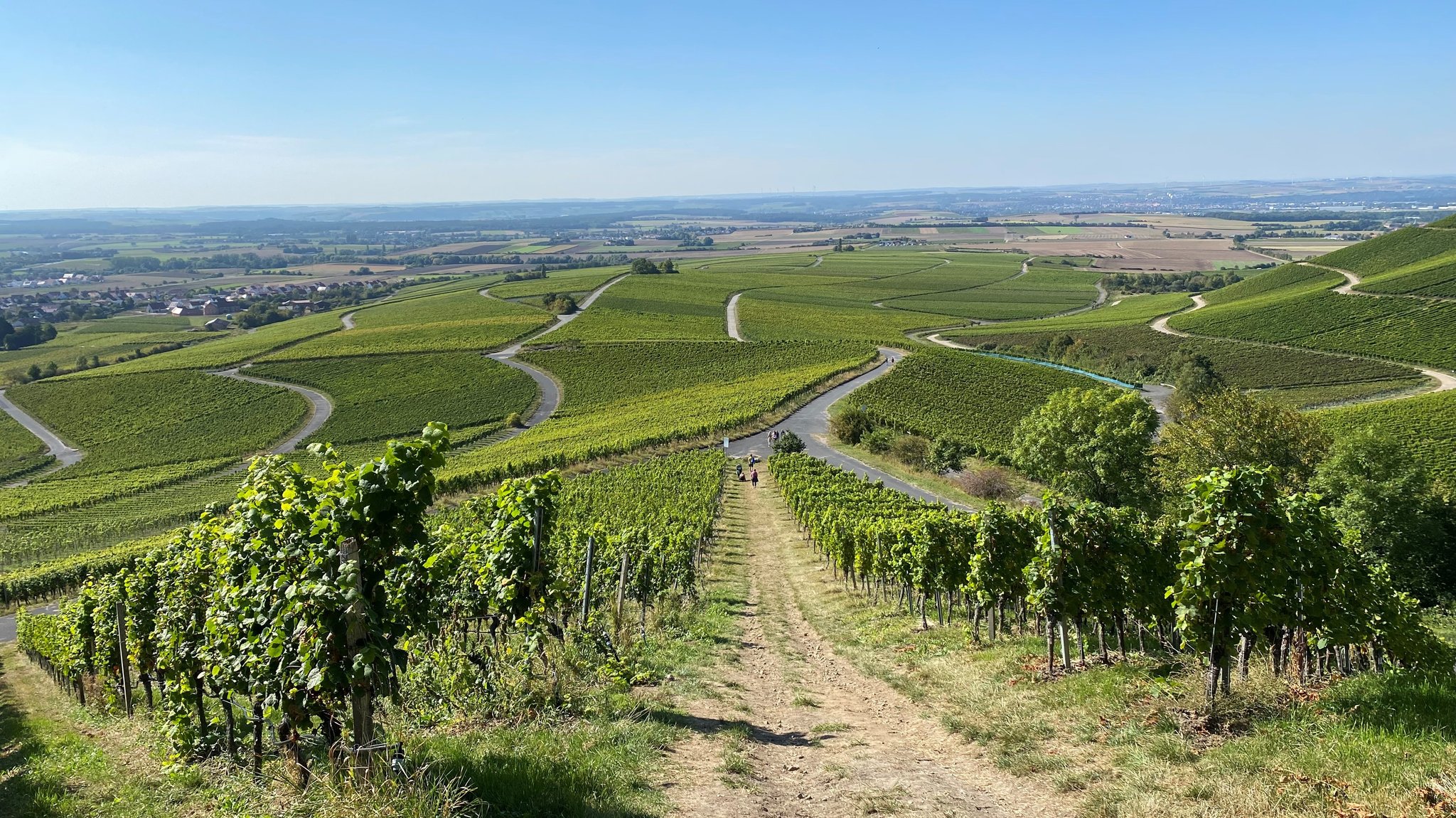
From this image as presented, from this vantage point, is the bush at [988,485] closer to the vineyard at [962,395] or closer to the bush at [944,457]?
the bush at [944,457]

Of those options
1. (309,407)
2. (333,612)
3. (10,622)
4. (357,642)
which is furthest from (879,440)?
(309,407)

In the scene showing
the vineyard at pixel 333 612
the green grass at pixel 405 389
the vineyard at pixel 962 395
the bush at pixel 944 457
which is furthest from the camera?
the green grass at pixel 405 389

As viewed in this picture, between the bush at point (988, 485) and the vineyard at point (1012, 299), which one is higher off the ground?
the vineyard at point (1012, 299)

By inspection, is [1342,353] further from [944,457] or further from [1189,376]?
[944,457]

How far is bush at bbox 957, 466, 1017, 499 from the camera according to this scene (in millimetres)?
46438

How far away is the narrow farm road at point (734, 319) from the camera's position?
119938 millimetres

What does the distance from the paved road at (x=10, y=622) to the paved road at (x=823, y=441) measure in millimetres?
40642

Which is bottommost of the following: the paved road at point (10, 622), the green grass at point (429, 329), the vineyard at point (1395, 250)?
the paved road at point (10, 622)

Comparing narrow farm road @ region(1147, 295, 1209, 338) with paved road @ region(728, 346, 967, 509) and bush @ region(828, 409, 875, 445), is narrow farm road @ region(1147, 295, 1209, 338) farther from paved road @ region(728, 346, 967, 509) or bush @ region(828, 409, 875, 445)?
bush @ region(828, 409, 875, 445)

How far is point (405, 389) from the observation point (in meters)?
93.9

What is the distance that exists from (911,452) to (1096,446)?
1456 centimetres

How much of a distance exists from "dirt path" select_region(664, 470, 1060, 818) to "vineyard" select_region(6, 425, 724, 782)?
240 centimetres

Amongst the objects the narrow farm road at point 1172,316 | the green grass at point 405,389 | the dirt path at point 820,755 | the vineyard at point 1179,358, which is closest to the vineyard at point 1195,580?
the dirt path at point 820,755

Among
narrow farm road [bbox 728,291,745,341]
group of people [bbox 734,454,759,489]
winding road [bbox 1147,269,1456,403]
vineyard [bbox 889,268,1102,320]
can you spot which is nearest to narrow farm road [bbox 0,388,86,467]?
group of people [bbox 734,454,759,489]
